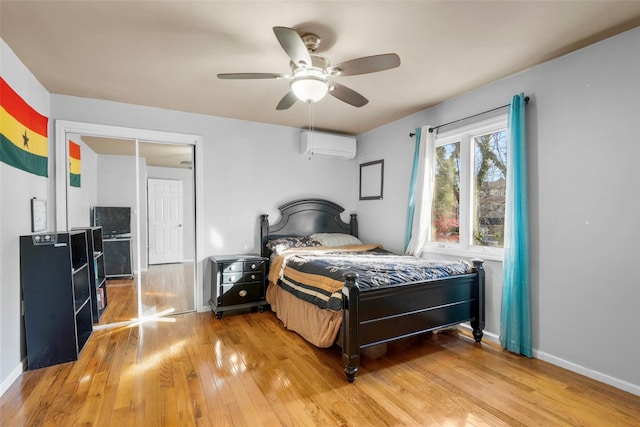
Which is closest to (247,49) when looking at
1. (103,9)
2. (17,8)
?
(103,9)

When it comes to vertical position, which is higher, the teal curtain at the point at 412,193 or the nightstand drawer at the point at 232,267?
the teal curtain at the point at 412,193

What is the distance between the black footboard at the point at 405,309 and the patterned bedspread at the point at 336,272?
72mm

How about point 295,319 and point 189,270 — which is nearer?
point 295,319

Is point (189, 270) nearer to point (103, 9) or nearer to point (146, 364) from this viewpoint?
point (146, 364)

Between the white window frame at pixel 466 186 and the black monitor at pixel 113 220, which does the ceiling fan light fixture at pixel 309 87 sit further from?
the black monitor at pixel 113 220

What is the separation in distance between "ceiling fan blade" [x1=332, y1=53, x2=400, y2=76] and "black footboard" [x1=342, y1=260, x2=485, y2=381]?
56.7 inches

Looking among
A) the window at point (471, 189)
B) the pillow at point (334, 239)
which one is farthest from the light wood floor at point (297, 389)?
the pillow at point (334, 239)

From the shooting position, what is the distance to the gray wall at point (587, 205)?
2174 mm

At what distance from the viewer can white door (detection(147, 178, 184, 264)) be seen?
3.75 metres

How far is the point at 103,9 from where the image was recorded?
74.9 inches

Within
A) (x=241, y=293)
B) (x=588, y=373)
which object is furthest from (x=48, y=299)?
(x=588, y=373)

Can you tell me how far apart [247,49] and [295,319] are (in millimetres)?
2477

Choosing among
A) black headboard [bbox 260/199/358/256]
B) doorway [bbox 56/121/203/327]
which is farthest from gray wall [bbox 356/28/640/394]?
doorway [bbox 56/121/203/327]

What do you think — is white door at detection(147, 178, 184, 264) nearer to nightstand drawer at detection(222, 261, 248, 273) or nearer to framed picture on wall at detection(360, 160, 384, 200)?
nightstand drawer at detection(222, 261, 248, 273)
